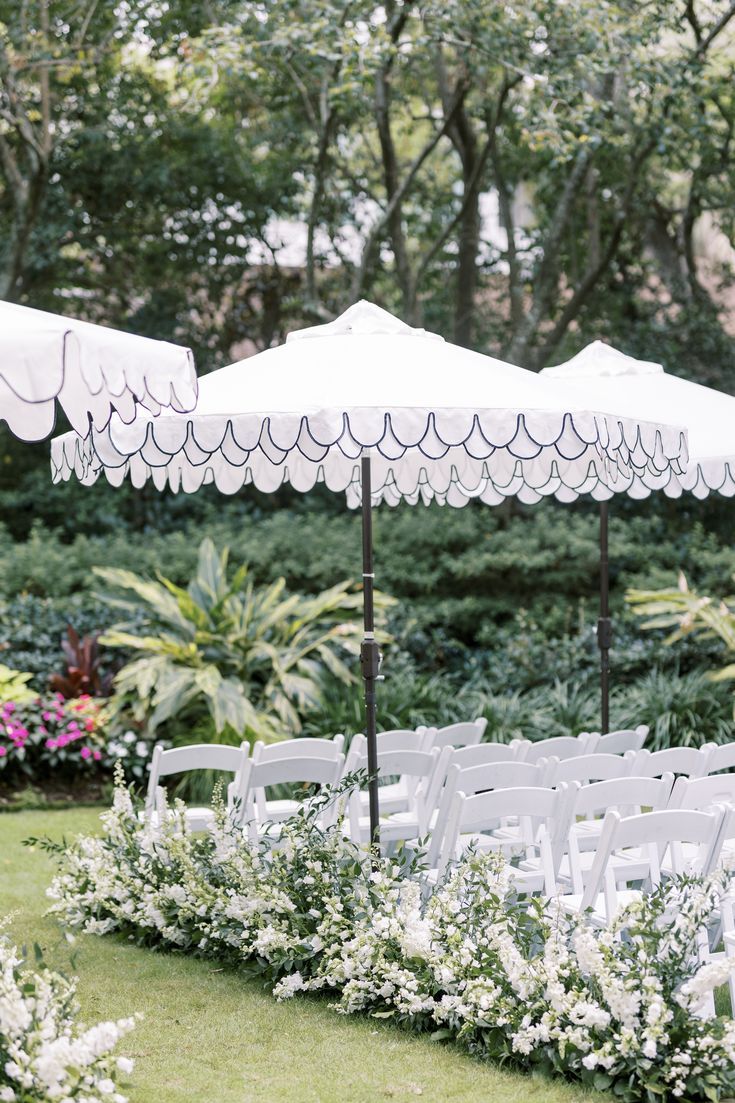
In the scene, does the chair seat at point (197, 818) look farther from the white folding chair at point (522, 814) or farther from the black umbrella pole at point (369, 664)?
the white folding chair at point (522, 814)

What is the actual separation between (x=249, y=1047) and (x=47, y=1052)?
1258 millimetres

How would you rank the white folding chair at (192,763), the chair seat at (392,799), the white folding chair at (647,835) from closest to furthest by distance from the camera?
the white folding chair at (647,835), the white folding chair at (192,763), the chair seat at (392,799)

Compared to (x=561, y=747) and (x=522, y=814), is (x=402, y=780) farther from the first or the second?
(x=522, y=814)

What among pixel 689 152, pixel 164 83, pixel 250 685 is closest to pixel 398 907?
pixel 250 685

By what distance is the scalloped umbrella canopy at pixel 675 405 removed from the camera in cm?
639

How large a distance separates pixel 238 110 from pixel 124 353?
11867 millimetres

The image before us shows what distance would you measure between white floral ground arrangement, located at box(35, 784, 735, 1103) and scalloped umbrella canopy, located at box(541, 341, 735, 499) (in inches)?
98.9

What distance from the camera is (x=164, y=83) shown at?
13.4m

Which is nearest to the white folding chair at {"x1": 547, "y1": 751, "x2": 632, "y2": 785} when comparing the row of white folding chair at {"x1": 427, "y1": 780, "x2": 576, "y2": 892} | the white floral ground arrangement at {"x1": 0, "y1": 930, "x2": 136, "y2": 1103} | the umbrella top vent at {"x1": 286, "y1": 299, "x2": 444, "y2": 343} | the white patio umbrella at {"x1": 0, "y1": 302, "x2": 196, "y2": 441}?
the row of white folding chair at {"x1": 427, "y1": 780, "x2": 576, "y2": 892}

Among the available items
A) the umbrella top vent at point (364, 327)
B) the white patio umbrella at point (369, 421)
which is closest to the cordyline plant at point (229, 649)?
the white patio umbrella at point (369, 421)

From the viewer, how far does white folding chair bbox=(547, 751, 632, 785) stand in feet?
18.2

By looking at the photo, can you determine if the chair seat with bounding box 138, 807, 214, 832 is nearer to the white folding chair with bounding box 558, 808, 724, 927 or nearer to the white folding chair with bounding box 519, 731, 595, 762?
the white folding chair with bounding box 519, 731, 595, 762

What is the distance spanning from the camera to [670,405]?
6539 mm

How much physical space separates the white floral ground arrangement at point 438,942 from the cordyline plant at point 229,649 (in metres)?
3.03
